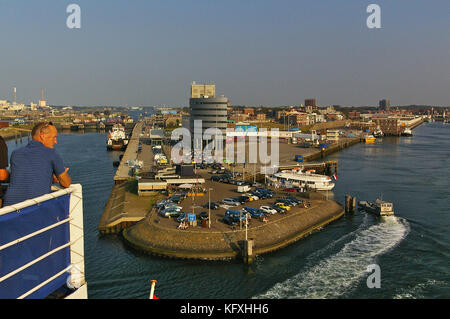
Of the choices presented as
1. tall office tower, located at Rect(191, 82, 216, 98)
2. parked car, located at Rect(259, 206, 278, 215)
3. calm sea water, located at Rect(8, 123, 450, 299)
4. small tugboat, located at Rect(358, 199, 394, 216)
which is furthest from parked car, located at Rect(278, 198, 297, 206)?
tall office tower, located at Rect(191, 82, 216, 98)

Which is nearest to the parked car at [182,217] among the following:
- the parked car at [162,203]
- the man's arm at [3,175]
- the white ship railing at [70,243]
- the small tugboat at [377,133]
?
the parked car at [162,203]

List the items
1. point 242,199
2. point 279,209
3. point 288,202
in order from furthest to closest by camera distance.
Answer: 1. point 242,199
2. point 288,202
3. point 279,209

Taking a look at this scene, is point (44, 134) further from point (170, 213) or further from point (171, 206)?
point (171, 206)

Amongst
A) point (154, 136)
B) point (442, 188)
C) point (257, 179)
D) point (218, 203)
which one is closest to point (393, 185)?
point (442, 188)

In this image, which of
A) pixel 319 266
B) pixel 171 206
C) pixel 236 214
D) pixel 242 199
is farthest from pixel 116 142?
pixel 319 266

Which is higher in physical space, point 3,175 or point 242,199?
point 3,175

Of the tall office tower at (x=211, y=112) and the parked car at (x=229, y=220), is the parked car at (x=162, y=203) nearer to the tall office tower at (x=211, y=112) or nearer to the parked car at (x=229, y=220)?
the parked car at (x=229, y=220)
